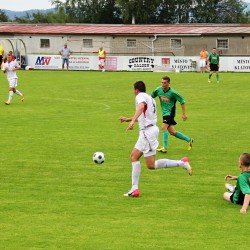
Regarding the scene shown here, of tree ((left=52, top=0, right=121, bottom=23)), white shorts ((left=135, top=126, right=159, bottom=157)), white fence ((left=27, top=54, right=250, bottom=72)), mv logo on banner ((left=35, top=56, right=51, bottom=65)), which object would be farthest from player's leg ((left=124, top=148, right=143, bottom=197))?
tree ((left=52, top=0, right=121, bottom=23))

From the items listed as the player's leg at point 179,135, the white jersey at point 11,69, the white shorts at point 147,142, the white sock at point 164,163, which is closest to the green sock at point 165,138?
the player's leg at point 179,135

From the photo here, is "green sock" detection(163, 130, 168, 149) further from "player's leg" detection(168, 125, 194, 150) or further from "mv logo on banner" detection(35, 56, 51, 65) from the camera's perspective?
"mv logo on banner" detection(35, 56, 51, 65)

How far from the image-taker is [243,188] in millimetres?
13570

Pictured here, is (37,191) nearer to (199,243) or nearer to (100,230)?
(100,230)

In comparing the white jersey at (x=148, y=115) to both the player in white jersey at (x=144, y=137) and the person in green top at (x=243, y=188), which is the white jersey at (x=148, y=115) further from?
the person in green top at (x=243, y=188)

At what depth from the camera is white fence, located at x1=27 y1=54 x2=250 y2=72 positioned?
57.4 m

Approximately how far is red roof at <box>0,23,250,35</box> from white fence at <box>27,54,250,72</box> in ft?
34.6

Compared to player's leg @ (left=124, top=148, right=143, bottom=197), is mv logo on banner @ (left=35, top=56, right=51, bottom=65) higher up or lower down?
higher up

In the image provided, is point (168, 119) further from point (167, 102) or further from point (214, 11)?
point (214, 11)

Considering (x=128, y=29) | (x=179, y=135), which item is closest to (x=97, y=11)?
(x=128, y=29)

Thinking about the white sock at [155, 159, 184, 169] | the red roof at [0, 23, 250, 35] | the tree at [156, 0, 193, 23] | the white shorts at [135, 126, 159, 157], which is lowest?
the white sock at [155, 159, 184, 169]

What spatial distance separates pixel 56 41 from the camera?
75875 millimetres

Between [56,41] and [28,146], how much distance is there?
2151 inches

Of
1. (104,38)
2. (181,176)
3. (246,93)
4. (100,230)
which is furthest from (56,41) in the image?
(100,230)
